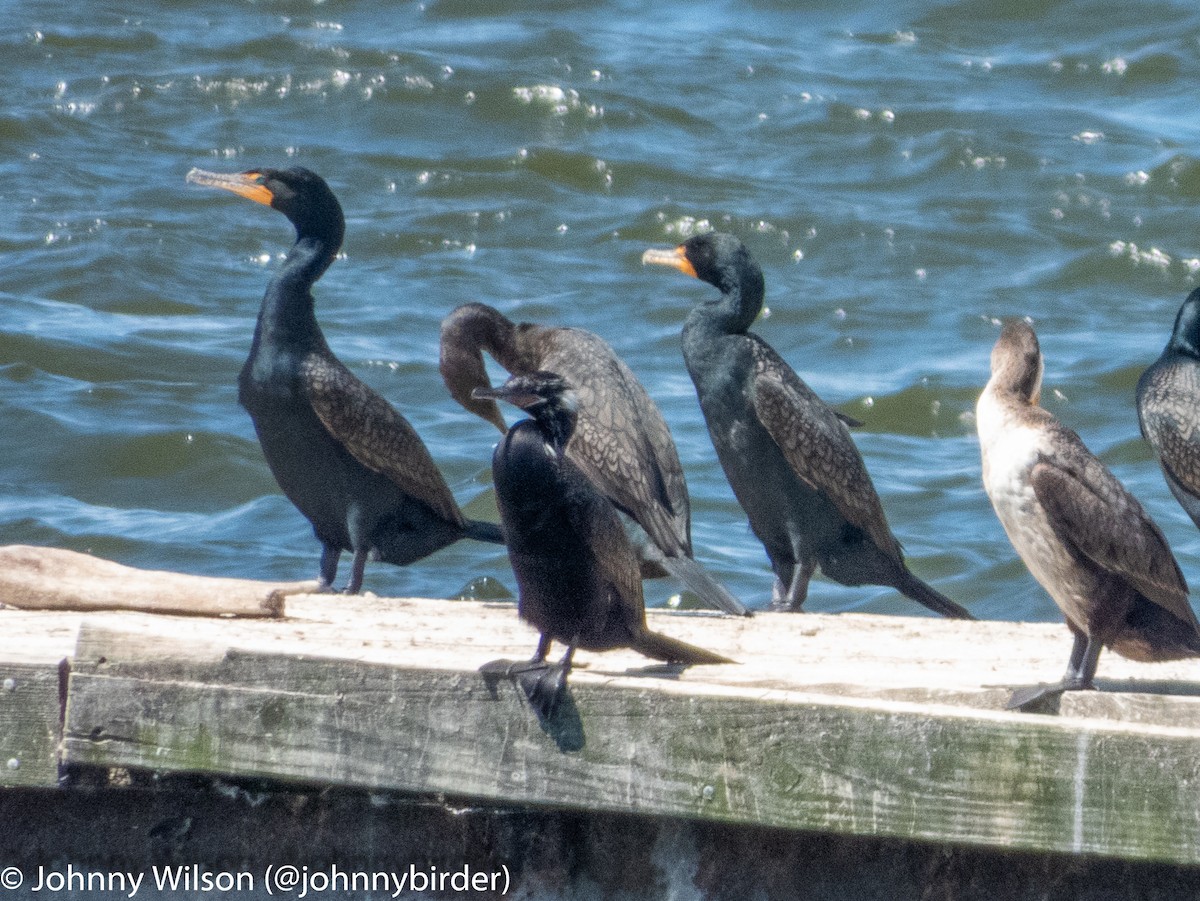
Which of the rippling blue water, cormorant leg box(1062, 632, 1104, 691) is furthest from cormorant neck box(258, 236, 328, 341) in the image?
the rippling blue water

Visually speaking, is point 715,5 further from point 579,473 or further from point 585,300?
point 579,473

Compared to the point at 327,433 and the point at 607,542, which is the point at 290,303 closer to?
the point at 327,433

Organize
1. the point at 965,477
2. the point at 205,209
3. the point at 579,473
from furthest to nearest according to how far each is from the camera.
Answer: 1. the point at 205,209
2. the point at 965,477
3. the point at 579,473

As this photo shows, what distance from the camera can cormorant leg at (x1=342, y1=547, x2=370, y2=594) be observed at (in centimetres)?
586

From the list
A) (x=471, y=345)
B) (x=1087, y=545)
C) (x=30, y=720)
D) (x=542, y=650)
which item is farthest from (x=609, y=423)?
(x=30, y=720)

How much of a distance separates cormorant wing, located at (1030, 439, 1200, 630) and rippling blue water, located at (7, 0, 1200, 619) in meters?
4.80

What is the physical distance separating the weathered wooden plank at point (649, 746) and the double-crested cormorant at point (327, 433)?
2.50 meters

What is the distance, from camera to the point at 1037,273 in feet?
45.8

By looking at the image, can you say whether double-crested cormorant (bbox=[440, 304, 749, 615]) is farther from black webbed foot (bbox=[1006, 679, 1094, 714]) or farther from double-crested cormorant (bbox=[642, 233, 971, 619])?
black webbed foot (bbox=[1006, 679, 1094, 714])

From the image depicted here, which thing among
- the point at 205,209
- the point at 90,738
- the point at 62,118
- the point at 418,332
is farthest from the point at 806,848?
the point at 62,118

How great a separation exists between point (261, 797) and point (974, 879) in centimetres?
128

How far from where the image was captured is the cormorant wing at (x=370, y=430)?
5.92 meters

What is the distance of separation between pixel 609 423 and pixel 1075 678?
2008 mm

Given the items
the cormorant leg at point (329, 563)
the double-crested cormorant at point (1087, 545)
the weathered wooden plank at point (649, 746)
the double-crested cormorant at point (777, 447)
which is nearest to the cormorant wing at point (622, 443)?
the double-crested cormorant at point (777, 447)
